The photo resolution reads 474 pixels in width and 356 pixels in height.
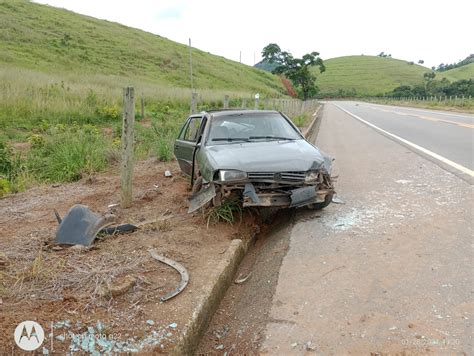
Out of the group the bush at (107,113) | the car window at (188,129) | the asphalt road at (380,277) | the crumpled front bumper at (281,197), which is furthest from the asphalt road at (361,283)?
the bush at (107,113)

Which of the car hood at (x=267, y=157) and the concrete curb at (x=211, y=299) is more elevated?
the car hood at (x=267, y=157)

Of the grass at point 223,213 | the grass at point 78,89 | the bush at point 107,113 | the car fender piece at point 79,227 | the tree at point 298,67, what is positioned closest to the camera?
the car fender piece at point 79,227

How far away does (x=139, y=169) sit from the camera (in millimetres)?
8750

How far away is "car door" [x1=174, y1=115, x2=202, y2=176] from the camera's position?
264 inches

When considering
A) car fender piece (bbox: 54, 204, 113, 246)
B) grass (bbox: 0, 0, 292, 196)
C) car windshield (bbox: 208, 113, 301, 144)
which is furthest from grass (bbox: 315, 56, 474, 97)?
car fender piece (bbox: 54, 204, 113, 246)

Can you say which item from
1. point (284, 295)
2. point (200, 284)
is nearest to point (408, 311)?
point (284, 295)

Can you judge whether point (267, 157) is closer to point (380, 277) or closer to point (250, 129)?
point (250, 129)

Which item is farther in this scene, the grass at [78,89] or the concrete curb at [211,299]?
the grass at [78,89]

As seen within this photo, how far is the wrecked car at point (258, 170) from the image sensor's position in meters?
4.98

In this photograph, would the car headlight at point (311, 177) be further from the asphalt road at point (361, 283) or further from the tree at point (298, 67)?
the tree at point (298, 67)

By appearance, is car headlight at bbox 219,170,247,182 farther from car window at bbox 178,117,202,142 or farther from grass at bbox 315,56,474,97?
grass at bbox 315,56,474,97

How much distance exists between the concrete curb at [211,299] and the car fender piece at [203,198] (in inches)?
25.2

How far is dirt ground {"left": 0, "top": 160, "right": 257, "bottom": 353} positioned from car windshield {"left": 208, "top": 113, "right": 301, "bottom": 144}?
1170mm

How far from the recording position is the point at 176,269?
149 inches
